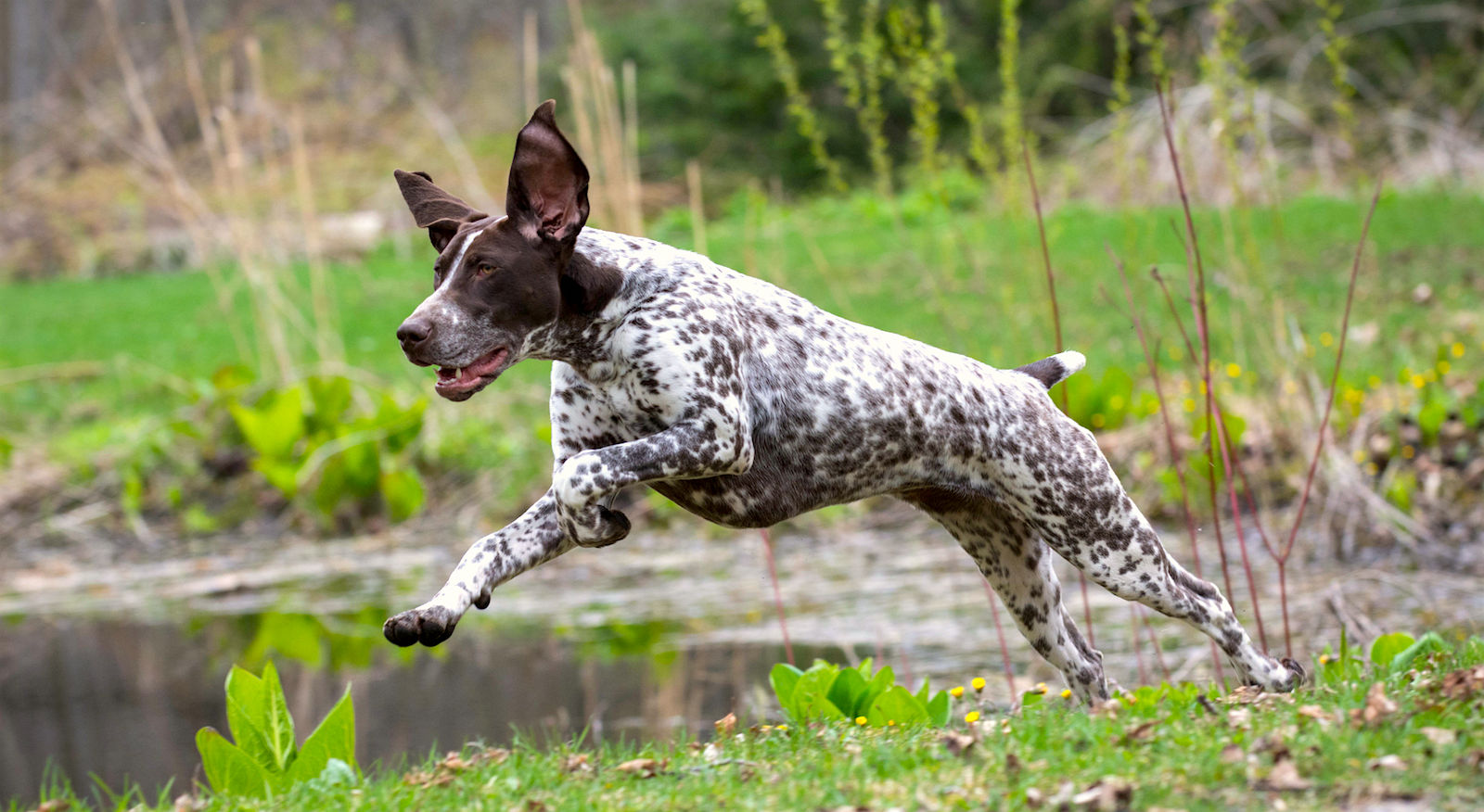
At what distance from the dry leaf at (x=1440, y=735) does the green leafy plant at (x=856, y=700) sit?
148 cm

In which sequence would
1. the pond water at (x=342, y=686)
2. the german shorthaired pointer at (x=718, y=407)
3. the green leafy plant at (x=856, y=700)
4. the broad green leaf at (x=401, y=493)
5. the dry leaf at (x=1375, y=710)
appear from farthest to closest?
the broad green leaf at (x=401, y=493) < the pond water at (x=342, y=686) < the green leafy plant at (x=856, y=700) < the german shorthaired pointer at (x=718, y=407) < the dry leaf at (x=1375, y=710)

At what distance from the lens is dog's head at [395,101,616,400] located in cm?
371

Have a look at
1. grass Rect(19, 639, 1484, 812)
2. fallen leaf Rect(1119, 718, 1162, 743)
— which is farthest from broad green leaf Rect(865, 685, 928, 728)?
fallen leaf Rect(1119, 718, 1162, 743)

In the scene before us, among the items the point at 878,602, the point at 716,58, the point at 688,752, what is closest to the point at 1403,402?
the point at 878,602

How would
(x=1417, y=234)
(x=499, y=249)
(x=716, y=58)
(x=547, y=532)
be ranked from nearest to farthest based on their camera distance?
(x=499, y=249), (x=547, y=532), (x=1417, y=234), (x=716, y=58)

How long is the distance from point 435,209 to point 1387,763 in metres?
2.70

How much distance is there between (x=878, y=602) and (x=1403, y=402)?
11.1 feet

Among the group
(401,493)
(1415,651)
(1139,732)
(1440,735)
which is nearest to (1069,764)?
(1139,732)

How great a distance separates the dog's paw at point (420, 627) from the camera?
12.0 feet

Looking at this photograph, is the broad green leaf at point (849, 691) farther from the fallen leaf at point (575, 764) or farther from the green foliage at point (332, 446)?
the green foliage at point (332, 446)

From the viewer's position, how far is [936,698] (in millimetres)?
4668

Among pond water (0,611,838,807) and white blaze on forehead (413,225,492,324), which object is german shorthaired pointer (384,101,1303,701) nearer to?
white blaze on forehead (413,225,492,324)

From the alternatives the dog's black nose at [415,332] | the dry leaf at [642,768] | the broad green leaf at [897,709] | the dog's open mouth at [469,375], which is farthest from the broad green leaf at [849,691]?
the dog's black nose at [415,332]

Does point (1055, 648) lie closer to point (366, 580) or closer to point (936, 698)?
point (936, 698)
